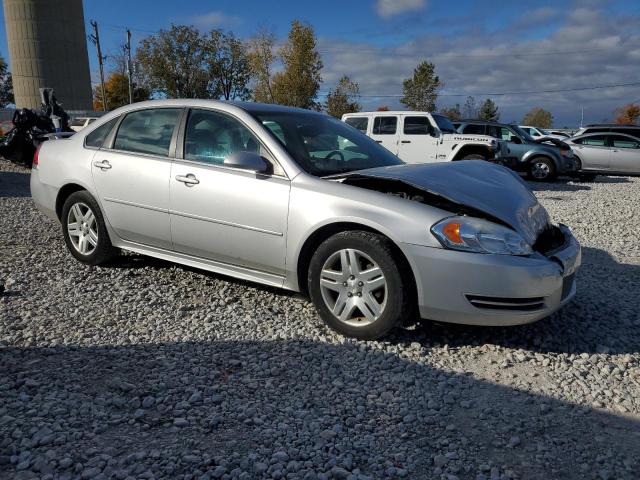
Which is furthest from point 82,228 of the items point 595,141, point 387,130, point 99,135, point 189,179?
point 595,141

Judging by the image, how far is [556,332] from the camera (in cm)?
390

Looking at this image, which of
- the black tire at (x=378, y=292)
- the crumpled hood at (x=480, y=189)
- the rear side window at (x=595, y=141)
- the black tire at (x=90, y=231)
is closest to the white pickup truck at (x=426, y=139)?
the rear side window at (x=595, y=141)

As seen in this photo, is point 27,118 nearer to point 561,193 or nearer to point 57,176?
point 57,176

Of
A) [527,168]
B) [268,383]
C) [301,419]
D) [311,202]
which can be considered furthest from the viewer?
[527,168]

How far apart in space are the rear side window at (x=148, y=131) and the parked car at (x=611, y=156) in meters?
15.1

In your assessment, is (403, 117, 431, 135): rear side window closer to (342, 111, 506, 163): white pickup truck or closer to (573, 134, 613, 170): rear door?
(342, 111, 506, 163): white pickup truck

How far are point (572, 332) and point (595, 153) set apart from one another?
1513cm

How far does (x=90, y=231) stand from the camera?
5168 millimetres

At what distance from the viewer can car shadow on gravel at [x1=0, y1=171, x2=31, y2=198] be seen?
428 inches

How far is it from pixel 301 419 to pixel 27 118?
46.8 ft

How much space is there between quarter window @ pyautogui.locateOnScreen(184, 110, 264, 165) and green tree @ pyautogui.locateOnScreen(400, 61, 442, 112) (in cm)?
4224

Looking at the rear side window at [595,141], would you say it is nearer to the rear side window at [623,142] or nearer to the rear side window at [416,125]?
the rear side window at [623,142]

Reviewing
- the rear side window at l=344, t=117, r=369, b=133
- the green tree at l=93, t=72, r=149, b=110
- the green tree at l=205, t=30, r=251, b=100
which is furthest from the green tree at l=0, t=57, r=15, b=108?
the rear side window at l=344, t=117, r=369, b=133

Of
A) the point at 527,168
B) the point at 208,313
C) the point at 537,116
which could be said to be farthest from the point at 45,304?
the point at 537,116
